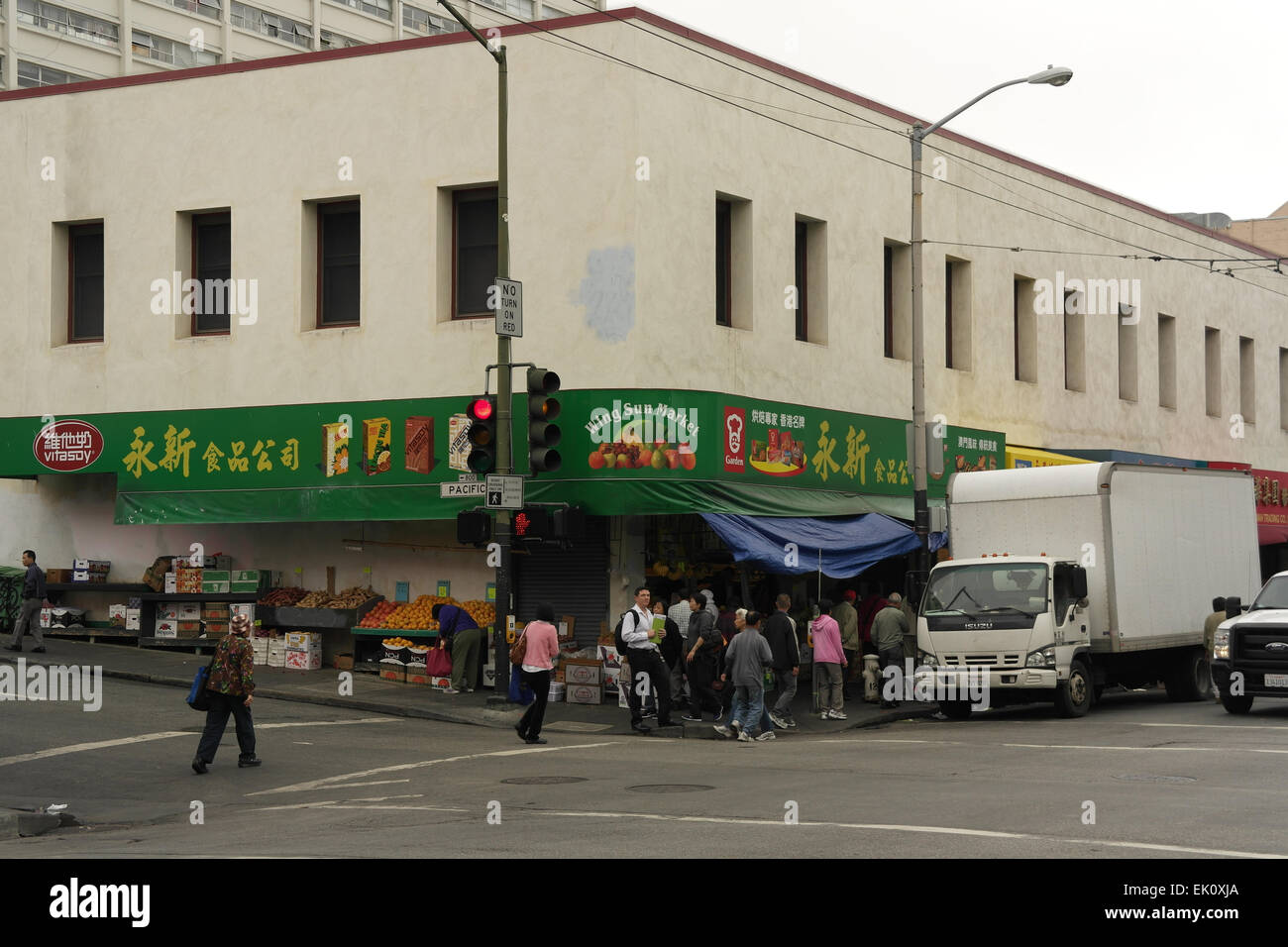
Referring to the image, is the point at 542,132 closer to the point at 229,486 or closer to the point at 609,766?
the point at 229,486

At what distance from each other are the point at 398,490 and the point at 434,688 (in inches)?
123

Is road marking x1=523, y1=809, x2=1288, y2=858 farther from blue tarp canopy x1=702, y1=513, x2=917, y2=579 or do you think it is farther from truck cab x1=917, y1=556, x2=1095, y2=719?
truck cab x1=917, y1=556, x2=1095, y2=719

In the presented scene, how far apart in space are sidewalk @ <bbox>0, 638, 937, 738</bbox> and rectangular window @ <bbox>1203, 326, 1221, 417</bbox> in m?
20.8

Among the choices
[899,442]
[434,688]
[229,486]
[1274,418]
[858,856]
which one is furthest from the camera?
[1274,418]

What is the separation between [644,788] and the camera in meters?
15.2

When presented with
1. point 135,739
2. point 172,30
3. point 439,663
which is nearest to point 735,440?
point 439,663

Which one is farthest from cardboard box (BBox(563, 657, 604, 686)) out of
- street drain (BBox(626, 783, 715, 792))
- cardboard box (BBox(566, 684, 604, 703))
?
street drain (BBox(626, 783, 715, 792))

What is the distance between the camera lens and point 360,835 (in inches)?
475

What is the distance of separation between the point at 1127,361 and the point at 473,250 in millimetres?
19357

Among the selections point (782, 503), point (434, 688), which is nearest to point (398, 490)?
point (434, 688)

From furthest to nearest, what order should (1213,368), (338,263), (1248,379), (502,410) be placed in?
(1248,379)
(1213,368)
(338,263)
(502,410)

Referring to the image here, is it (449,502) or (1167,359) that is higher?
(1167,359)

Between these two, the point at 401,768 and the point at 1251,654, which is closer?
the point at 401,768

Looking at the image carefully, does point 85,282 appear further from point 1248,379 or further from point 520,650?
point 1248,379
